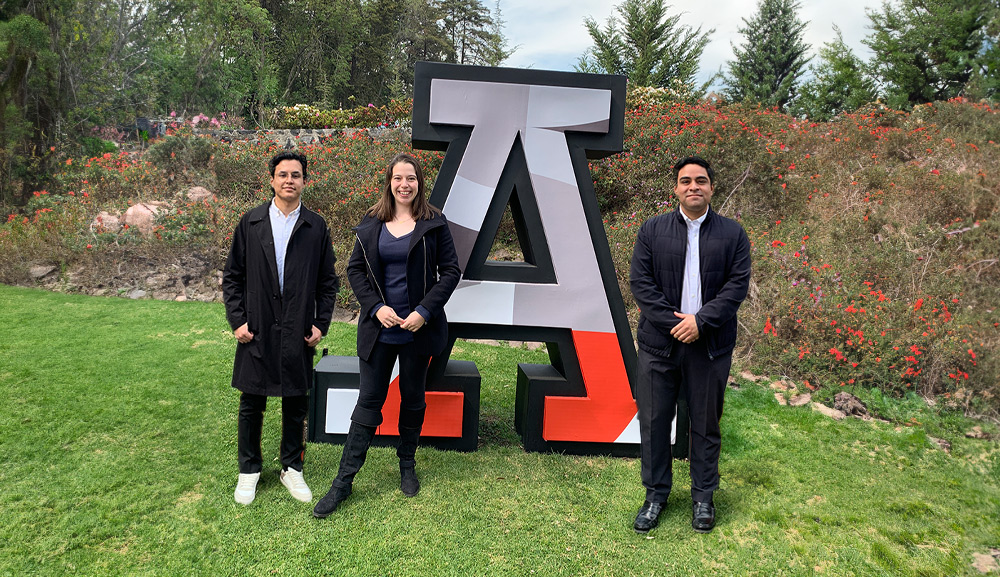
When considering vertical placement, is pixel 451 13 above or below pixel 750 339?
above

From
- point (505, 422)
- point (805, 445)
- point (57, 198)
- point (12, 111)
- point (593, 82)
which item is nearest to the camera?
point (593, 82)

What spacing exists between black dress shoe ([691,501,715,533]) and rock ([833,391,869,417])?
2.28m

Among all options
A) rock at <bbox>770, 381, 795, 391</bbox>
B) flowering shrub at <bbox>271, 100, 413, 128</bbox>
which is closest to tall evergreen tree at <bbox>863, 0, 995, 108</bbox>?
rock at <bbox>770, 381, 795, 391</bbox>

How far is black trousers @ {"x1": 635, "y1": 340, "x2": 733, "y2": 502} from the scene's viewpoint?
2.83 metres

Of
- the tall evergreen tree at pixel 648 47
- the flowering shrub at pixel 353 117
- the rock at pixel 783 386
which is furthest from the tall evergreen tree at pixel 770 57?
the rock at pixel 783 386

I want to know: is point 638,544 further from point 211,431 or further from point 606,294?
point 211,431

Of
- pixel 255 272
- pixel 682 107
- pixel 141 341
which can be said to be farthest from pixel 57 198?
pixel 682 107

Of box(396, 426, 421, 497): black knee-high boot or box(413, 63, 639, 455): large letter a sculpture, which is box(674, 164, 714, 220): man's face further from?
box(396, 426, 421, 497): black knee-high boot

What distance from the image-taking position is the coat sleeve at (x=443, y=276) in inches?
114

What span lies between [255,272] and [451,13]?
26.5m

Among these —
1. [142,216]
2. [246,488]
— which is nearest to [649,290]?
[246,488]

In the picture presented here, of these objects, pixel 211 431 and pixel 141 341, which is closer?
pixel 211 431

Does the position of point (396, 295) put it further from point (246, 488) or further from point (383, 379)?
point (246, 488)

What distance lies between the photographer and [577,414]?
370 centimetres
